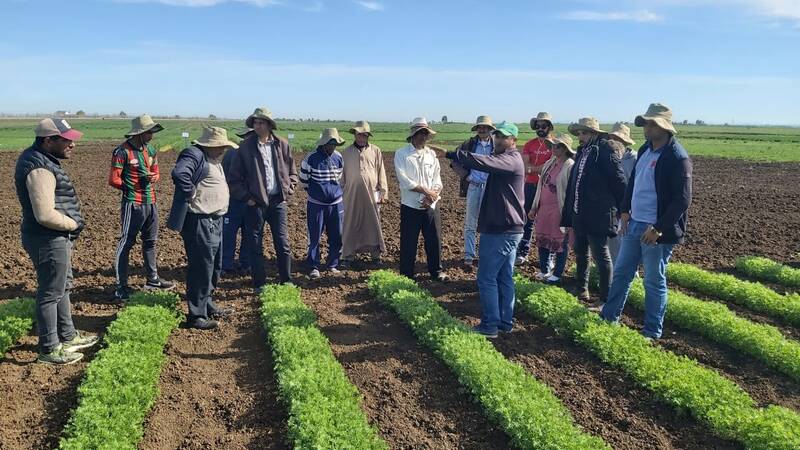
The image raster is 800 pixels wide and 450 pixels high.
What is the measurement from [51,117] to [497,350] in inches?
215

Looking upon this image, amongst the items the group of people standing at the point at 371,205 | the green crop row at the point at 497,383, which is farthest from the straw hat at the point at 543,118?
the green crop row at the point at 497,383

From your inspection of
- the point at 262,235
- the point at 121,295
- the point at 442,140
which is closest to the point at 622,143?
the point at 262,235

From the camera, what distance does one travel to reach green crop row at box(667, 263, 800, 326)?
7.75 metres

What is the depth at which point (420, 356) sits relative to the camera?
6348mm

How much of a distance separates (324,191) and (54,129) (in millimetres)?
4228

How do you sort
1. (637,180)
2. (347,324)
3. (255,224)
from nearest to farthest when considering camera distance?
(637,180) → (347,324) → (255,224)

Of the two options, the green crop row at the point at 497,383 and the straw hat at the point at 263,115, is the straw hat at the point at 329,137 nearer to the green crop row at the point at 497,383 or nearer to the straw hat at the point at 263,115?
the straw hat at the point at 263,115

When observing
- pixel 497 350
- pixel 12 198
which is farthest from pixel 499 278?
pixel 12 198

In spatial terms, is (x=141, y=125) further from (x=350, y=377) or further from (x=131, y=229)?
(x=350, y=377)

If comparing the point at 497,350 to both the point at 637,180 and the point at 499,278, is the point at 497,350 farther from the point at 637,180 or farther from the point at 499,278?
the point at 637,180

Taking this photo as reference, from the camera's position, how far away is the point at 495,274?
22.0ft

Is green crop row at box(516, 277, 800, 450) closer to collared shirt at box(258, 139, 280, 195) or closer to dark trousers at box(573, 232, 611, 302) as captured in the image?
dark trousers at box(573, 232, 611, 302)

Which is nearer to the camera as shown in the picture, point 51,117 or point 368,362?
point 51,117

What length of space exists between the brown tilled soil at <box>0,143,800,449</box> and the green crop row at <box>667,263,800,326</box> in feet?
6.03
